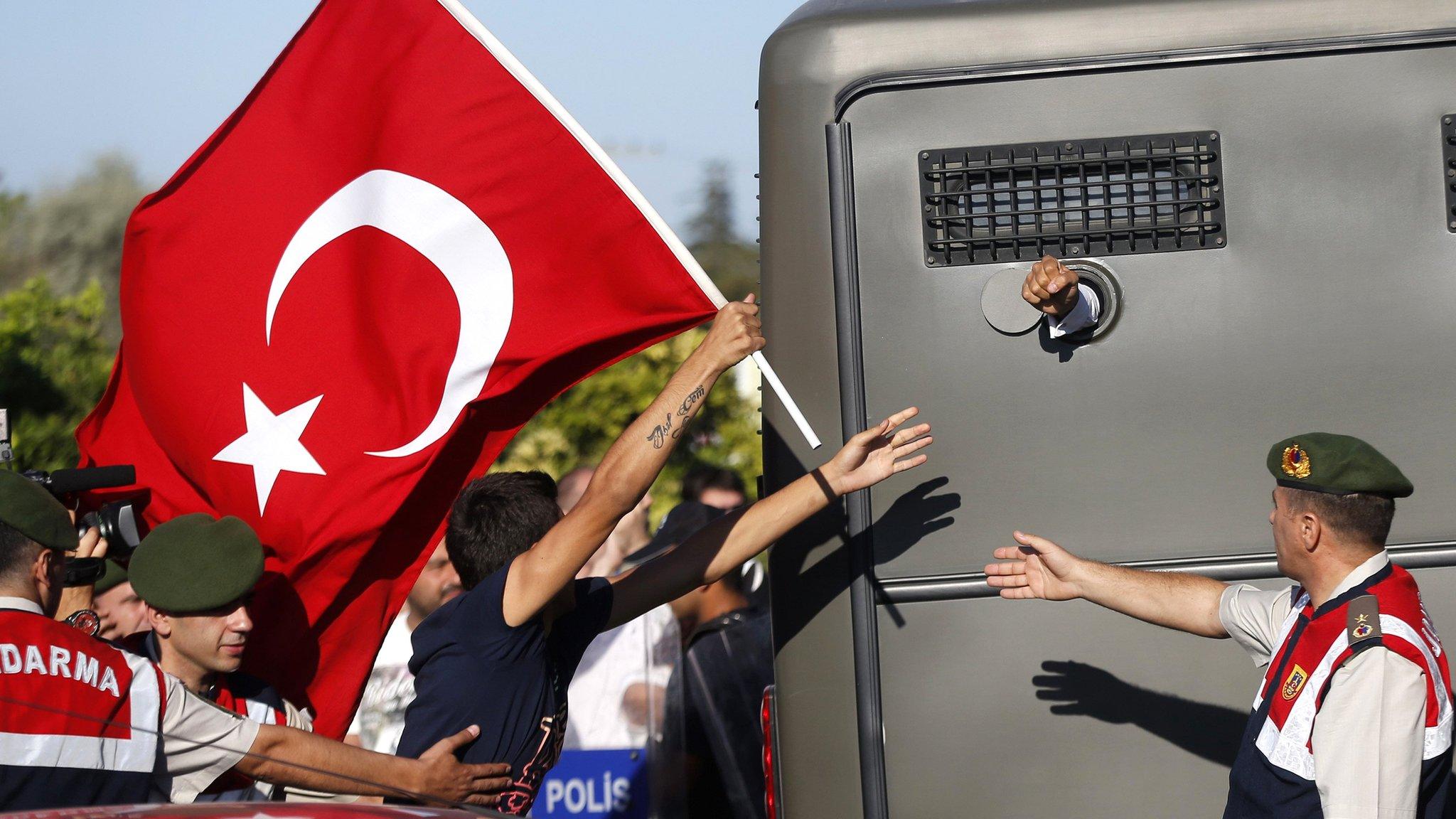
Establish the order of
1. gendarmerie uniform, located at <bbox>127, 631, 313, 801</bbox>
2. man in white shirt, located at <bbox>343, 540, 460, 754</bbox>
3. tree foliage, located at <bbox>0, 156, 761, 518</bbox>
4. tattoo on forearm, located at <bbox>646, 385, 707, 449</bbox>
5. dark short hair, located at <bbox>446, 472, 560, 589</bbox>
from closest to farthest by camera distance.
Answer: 1. tattoo on forearm, located at <bbox>646, 385, 707, 449</bbox>
2. dark short hair, located at <bbox>446, 472, 560, 589</bbox>
3. gendarmerie uniform, located at <bbox>127, 631, 313, 801</bbox>
4. man in white shirt, located at <bbox>343, 540, 460, 754</bbox>
5. tree foliage, located at <bbox>0, 156, 761, 518</bbox>

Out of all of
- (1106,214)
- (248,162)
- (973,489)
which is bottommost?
(973,489)

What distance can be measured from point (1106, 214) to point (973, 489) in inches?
26.8

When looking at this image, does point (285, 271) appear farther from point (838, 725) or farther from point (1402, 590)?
point (1402, 590)

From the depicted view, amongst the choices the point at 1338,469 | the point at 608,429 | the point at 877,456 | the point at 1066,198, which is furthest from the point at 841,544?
the point at 608,429

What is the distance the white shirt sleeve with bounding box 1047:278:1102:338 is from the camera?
116 inches

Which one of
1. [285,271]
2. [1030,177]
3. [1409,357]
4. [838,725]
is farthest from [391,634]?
[1409,357]

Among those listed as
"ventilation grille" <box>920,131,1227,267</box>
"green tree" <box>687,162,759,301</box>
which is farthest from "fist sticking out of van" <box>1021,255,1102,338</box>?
"green tree" <box>687,162,759,301</box>

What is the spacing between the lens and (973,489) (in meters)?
3.00

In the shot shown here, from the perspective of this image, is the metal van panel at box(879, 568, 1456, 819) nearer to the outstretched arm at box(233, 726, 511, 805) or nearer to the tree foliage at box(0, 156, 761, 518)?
the outstretched arm at box(233, 726, 511, 805)

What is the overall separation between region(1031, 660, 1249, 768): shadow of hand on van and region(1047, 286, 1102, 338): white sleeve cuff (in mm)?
745

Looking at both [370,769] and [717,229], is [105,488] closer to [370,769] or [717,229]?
[370,769]

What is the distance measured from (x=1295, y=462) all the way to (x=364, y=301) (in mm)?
2409

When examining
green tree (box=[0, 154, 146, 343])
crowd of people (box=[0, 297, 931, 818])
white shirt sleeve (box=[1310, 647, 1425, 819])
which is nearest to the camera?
white shirt sleeve (box=[1310, 647, 1425, 819])

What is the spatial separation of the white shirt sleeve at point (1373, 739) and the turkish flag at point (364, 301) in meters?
1.80
